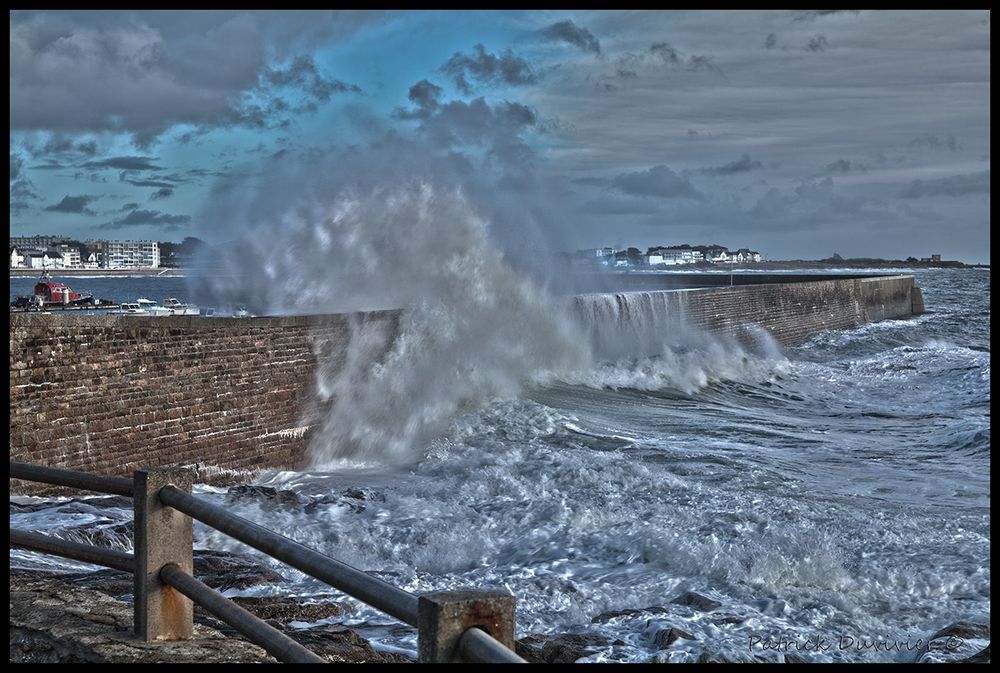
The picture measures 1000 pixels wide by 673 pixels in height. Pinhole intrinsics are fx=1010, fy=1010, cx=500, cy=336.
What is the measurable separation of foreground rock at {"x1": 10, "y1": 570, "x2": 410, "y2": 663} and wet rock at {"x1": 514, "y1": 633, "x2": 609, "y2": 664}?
2.44ft

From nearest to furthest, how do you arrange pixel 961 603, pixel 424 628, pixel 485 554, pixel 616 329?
pixel 424 628, pixel 961 603, pixel 485 554, pixel 616 329

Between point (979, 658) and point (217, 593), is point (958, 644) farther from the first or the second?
point (217, 593)

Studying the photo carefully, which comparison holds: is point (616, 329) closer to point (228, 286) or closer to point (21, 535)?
point (228, 286)

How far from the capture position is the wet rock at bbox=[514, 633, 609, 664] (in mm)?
5746

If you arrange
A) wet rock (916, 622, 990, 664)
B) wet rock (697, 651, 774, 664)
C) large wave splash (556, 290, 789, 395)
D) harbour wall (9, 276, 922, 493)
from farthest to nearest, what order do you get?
1. large wave splash (556, 290, 789, 395)
2. harbour wall (9, 276, 922, 493)
3. wet rock (697, 651, 774, 664)
4. wet rock (916, 622, 990, 664)

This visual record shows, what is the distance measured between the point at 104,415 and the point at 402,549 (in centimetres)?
345

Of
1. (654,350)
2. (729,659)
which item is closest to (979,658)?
(729,659)

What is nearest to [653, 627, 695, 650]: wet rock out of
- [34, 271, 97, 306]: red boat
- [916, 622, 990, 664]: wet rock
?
[916, 622, 990, 664]: wet rock

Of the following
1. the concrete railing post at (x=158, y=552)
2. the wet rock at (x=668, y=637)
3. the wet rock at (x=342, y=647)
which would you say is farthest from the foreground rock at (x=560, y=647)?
the concrete railing post at (x=158, y=552)

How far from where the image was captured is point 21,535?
14.8 ft

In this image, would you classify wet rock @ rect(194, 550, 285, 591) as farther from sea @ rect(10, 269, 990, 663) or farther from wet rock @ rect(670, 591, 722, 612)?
wet rock @ rect(670, 591, 722, 612)

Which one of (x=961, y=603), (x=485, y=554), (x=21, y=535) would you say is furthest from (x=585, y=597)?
(x=21, y=535)

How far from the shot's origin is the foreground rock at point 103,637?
3.89 m

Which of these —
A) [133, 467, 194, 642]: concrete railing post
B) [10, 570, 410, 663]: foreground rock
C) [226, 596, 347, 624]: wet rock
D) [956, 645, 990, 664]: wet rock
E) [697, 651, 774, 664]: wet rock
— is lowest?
[697, 651, 774, 664]: wet rock
